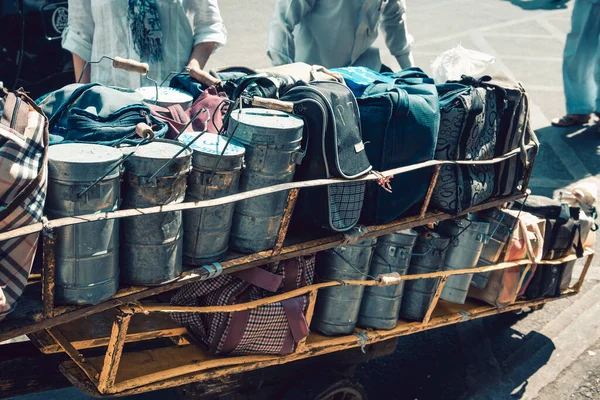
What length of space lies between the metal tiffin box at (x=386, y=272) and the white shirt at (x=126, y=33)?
73.6 inches

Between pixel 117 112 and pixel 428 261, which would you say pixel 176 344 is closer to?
pixel 117 112

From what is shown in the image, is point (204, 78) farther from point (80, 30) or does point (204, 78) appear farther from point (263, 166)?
point (80, 30)

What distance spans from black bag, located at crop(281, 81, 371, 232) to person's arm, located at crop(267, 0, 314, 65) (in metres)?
2.07

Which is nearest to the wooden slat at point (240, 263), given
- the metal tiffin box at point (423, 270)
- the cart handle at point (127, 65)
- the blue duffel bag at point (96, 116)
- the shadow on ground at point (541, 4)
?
the metal tiffin box at point (423, 270)

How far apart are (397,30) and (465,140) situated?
2456mm

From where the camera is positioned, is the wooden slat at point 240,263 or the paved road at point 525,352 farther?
the paved road at point 525,352

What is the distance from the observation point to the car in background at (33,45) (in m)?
6.18

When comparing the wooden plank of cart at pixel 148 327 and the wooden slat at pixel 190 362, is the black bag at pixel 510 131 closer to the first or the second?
the wooden plank of cart at pixel 148 327

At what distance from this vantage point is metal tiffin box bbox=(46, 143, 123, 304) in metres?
2.57

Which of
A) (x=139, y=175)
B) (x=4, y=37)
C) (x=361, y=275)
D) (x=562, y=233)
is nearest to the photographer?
(x=139, y=175)

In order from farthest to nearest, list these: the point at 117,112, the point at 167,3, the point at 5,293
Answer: the point at 167,3, the point at 117,112, the point at 5,293

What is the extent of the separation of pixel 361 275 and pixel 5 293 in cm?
184

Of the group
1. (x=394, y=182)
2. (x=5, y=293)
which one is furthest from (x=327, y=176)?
(x=5, y=293)

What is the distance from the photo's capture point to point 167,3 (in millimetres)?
4480
